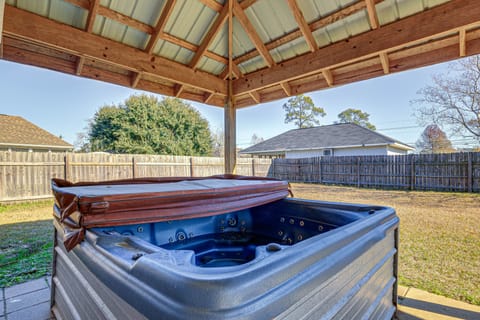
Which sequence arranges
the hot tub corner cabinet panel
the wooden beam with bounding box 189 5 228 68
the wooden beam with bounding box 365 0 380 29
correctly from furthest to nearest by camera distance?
the wooden beam with bounding box 189 5 228 68, the wooden beam with bounding box 365 0 380 29, the hot tub corner cabinet panel

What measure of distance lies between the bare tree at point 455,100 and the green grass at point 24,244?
458 inches

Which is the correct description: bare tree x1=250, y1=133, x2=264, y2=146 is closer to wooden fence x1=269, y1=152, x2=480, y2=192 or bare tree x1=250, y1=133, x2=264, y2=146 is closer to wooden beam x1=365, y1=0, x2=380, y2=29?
wooden fence x1=269, y1=152, x2=480, y2=192

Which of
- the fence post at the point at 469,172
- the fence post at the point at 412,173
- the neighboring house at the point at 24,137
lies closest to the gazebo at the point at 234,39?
the fence post at the point at 469,172

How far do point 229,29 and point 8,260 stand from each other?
138 inches

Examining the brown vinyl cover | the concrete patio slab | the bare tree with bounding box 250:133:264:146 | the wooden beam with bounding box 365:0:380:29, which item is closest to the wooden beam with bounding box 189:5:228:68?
the wooden beam with bounding box 365:0:380:29

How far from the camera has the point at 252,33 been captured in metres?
2.85

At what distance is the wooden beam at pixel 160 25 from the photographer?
2398 mm

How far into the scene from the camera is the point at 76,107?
1266cm

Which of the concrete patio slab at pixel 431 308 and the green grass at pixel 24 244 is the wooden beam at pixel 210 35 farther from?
the concrete patio slab at pixel 431 308

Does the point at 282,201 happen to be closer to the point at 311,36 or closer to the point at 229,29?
the point at 311,36

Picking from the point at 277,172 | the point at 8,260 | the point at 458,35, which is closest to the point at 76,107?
the point at 277,172

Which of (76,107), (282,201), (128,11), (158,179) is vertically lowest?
(282,201)

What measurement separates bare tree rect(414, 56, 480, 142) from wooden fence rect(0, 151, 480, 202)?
317cm

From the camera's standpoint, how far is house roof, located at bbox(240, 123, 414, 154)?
11969mm
